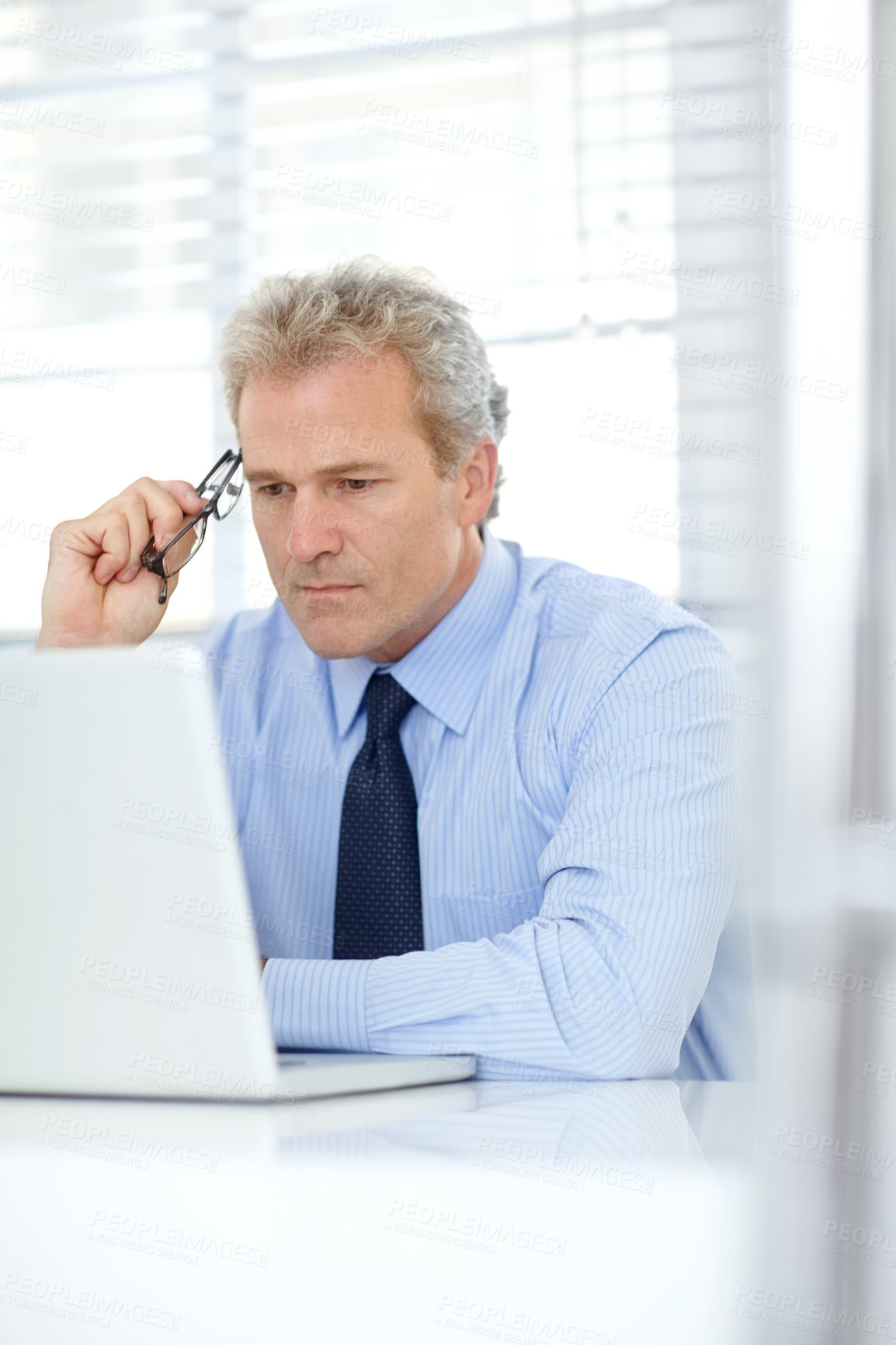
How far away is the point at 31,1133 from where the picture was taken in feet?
1.95

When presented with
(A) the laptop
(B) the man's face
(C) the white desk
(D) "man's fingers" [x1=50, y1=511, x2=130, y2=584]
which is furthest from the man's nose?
(C) the white desk

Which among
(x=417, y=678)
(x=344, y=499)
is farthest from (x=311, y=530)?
(x=417, y=678)

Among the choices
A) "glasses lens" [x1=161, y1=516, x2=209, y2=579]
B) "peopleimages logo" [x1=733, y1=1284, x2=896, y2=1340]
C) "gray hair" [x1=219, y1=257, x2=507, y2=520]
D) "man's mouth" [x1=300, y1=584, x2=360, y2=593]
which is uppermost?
"gray hair" [x1=219, y1=257, x2=507, y2=520]

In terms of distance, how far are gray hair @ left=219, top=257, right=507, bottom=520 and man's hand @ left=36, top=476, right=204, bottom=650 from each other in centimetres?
17

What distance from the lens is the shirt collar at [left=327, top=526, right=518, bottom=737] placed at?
1.37 m

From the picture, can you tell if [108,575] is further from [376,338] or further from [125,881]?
[125,881]

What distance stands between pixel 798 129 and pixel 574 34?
163cm

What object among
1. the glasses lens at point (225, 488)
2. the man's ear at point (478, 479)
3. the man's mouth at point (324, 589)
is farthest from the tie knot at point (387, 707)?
the glasses lens at point (225, 488)

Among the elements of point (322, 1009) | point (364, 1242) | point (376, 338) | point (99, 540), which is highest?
point (376, 338)

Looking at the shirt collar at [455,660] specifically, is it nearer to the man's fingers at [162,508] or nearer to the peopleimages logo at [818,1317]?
the man's fingers at [162,508]

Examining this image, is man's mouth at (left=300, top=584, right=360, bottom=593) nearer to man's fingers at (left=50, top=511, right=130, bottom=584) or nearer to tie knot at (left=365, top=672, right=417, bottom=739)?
tie knot at (left=365, top=672, right=417, bottom=739)

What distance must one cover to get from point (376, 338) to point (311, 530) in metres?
0.24

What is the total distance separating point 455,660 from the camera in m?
1.40

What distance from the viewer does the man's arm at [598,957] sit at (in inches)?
38.1
